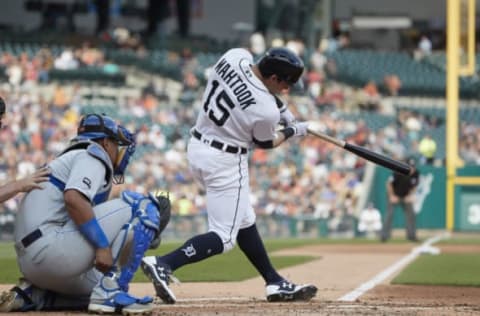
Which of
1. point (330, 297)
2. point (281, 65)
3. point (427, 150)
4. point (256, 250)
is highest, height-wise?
point (281, 65)

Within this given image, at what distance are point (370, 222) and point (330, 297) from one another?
13506mm

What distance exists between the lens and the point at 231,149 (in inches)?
280

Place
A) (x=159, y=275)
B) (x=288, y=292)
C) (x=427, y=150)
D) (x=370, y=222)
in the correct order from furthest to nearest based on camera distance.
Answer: (x=427, y=150)
(x=370, y=222)
(x=288, y=292)
(x=159, y=275)

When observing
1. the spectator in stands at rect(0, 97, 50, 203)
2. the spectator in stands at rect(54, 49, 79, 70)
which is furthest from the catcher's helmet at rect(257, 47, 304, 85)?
the spectator in stands at rect(54, 49, 79, 70)

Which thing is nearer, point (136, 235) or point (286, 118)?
point (136, 235)

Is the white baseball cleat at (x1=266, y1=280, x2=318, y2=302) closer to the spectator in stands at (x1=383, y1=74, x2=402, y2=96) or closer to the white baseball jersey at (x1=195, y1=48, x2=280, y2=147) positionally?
the white baseball jersey at (x1=195, y1=48, x2=280, y2=147)

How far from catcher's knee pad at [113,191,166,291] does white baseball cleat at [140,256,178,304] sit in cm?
68

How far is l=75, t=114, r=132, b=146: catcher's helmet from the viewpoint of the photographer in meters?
6.06

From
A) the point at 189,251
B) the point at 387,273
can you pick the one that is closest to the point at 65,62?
the point at 387,273

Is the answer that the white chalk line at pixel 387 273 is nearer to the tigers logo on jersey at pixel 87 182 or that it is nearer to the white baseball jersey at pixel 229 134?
the white baseball jersey at pixel 229 134

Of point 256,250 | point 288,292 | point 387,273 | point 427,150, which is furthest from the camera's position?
point 427,150

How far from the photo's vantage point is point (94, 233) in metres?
5.77

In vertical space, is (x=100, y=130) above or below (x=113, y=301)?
above

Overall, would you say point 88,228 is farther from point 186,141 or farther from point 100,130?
point 186,141
